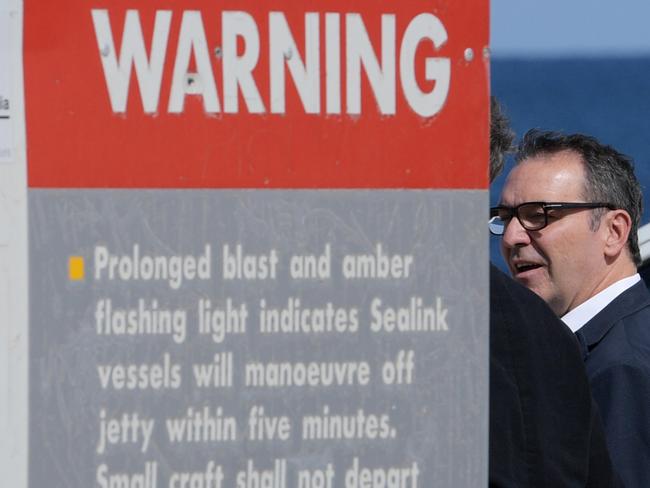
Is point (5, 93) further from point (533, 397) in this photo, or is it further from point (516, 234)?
point (516, 234)

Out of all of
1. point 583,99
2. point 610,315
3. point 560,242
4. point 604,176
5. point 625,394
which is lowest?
point 625,394

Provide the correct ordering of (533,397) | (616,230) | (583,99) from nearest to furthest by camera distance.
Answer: (533,397) → (616,230) → (583,99)

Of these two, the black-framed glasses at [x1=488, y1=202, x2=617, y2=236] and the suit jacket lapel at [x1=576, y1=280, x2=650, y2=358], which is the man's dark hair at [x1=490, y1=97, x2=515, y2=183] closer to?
the suit jacket lapel at [x1=576, y1=280, x2=650, y2=358]

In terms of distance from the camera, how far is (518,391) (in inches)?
55.2

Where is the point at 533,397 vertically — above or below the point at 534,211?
below

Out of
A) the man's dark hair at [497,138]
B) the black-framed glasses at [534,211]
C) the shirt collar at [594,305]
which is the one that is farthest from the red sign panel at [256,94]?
the black-framed glasses at [534,211]

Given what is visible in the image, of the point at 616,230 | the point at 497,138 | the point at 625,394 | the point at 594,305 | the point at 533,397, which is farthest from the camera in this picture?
the point at 616,230

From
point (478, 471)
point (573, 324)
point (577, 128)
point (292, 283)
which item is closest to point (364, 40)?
point (292, 283)

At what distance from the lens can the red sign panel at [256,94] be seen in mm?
1136

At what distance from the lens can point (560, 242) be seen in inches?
94.6

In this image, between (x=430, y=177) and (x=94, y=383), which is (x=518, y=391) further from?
(x=94, y=383)

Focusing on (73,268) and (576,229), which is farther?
(576,229)

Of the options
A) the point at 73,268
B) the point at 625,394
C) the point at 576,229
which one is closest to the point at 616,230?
the point at 576,229

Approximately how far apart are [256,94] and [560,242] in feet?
4.57
